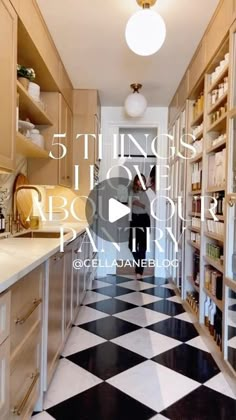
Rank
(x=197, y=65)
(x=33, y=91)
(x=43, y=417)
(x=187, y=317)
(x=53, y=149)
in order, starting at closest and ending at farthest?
(x=43, y=417), (x=33, y=91), (x=197, y=65), (x=187, y=317), (x=53, y=149)

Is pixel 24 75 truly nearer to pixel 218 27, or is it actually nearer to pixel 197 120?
pixel 218 27

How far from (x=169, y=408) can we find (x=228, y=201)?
1.19 m

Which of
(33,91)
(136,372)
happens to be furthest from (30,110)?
(136,372)

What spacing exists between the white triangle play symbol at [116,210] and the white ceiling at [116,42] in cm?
157

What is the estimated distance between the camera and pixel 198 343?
2475 millimetres

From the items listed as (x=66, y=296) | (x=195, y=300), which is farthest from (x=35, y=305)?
(x=195, y=300)

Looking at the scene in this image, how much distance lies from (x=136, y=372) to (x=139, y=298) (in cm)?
158

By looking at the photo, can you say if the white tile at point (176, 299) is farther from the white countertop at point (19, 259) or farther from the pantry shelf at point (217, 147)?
the white countertop at point (19, 259)

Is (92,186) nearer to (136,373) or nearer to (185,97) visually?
(185,97)

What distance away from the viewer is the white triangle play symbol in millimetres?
4739

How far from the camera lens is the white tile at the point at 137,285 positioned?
4029 mm

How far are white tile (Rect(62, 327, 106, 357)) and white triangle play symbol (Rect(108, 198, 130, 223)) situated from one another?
7.57 feet

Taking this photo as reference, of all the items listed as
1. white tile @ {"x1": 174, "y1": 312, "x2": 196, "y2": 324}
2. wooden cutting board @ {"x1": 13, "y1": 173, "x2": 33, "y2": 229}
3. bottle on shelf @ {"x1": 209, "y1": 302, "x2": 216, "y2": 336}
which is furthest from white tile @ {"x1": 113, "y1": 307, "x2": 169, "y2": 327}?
wooden cutting board @ {"x1": 13, "y1": 173, "x2": 33, "y2": 229}

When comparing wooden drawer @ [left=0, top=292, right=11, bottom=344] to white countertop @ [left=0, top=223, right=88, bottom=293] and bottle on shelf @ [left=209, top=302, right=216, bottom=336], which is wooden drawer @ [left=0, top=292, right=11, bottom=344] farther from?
bottle on shelf @ [left=209, top=302, right=216, bottom=336]
